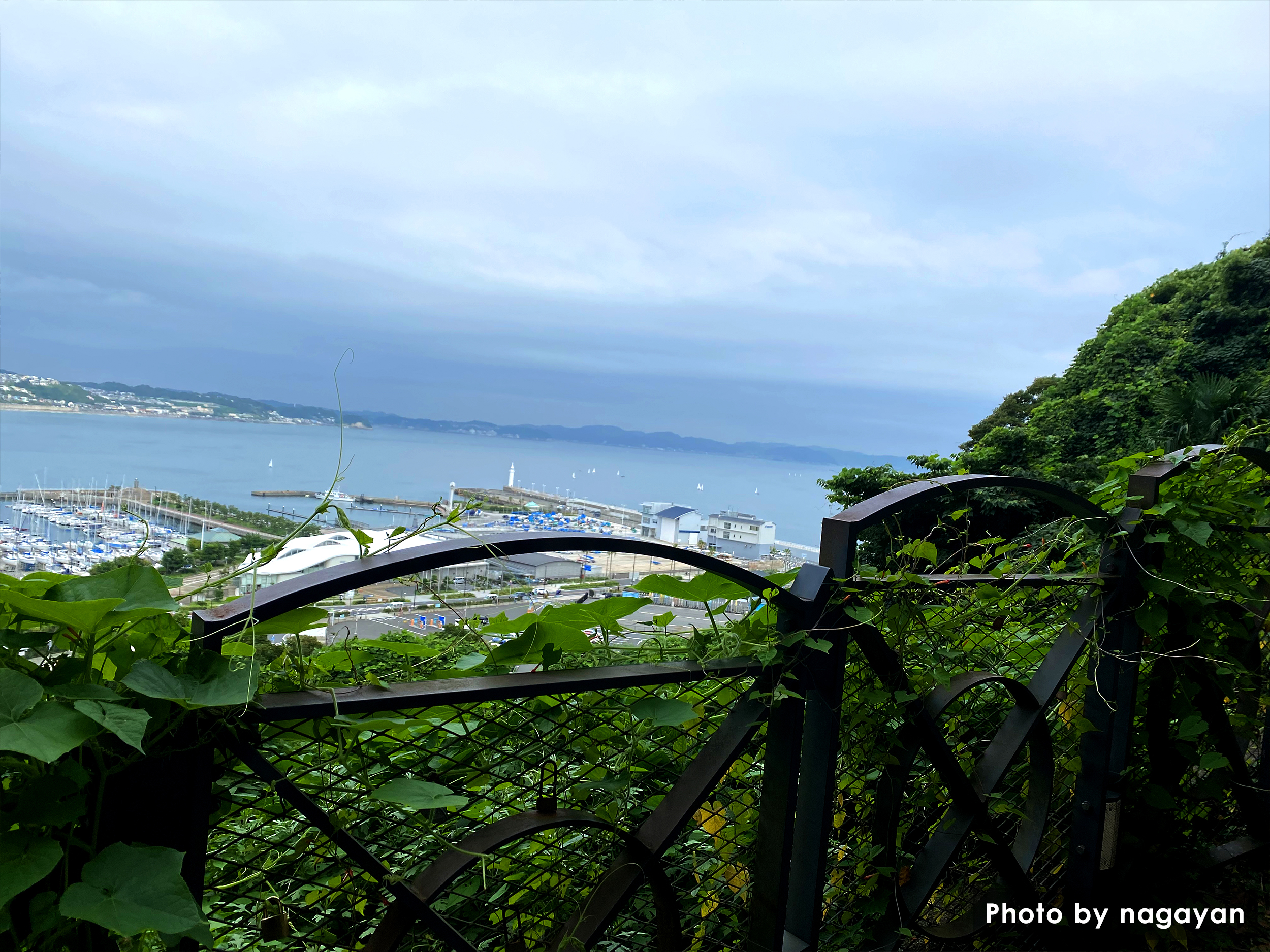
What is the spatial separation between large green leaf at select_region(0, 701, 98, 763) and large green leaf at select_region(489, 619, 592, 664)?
378 mm

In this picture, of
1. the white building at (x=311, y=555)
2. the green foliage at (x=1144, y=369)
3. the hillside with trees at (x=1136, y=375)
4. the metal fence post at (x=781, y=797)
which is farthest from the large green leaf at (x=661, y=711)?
the green foliage at (x=1144, y=369)

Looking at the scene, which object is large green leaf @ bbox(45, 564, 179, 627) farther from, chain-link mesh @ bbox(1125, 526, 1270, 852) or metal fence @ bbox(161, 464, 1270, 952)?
chain-link mesh @ bbox(1125, 526, 1270, 852)

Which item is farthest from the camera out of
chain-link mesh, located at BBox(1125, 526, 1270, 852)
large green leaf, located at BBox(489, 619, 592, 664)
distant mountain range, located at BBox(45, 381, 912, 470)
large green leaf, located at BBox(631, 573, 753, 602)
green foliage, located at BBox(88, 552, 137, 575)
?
distant mountain range, located at BBox(45, 381, 912, 470)

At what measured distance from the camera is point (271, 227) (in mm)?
63469

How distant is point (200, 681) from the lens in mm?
539

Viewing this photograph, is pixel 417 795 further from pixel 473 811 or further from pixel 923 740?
pixel 923 740

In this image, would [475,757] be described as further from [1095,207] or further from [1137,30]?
[1095,207]

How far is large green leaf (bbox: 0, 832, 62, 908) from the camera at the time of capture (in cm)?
44

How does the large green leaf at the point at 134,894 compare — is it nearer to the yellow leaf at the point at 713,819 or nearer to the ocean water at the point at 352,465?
the ocean water at the point at 352,465

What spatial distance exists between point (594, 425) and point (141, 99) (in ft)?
181

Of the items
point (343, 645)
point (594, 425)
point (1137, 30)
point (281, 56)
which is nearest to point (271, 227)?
point (281, 56)

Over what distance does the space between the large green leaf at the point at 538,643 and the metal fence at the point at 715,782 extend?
0.11 feet

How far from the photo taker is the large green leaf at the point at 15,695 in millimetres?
452

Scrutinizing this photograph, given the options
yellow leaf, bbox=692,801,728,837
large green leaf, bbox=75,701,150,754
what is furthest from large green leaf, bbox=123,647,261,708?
yellow leaf, bbox=692,801,728,837
